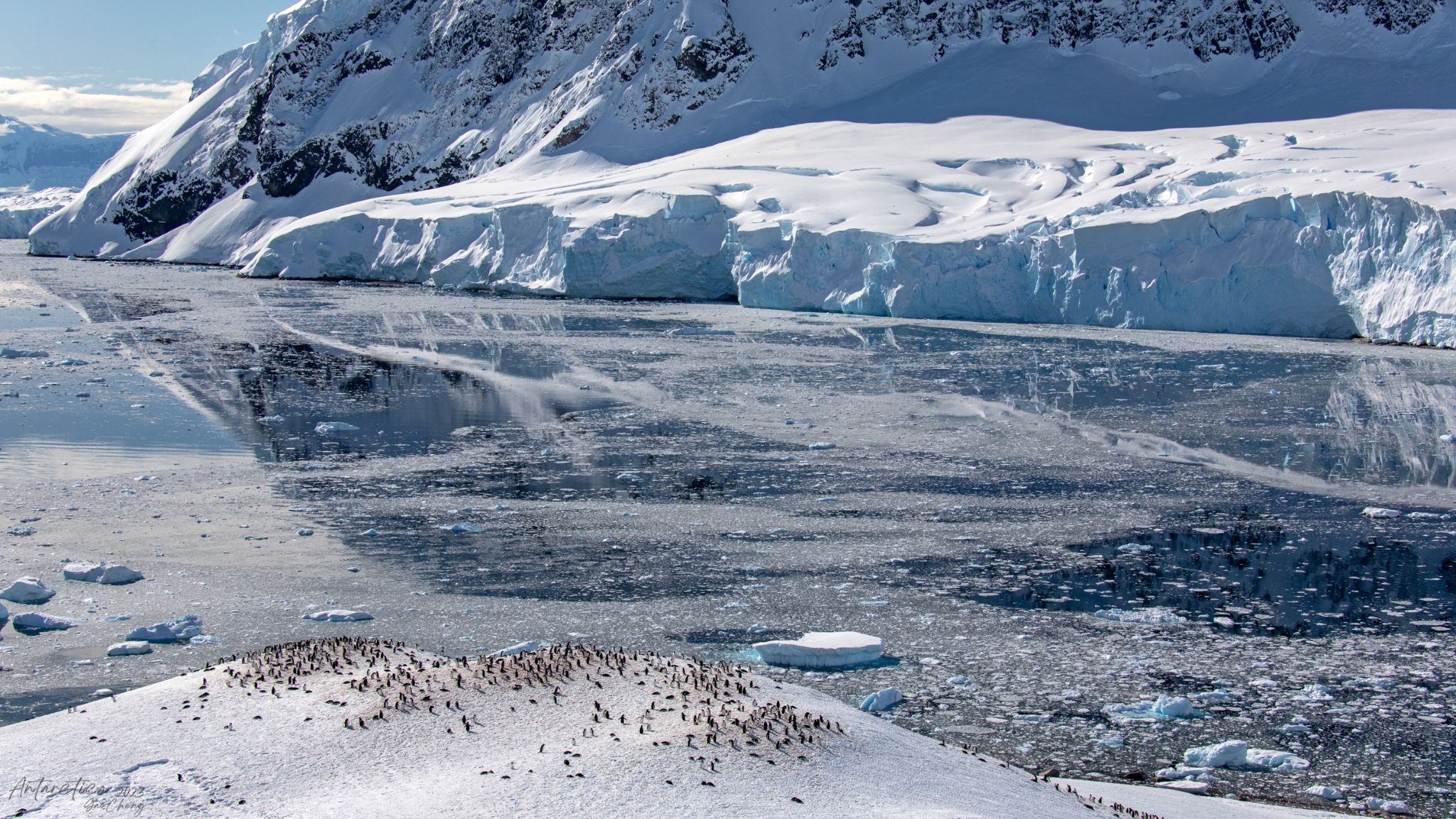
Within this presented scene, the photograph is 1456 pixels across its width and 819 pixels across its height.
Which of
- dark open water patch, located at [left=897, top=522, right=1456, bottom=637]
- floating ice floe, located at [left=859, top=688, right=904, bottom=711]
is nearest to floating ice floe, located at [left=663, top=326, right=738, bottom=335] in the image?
dark open water patch, located at [left=897, top=522, right=1456, bottom=637]

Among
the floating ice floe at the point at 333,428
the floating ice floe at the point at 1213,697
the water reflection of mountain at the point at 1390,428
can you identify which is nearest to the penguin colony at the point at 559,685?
the floating ice floe at the point at 1213,697

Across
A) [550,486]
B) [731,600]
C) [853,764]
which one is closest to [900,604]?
[731,600]

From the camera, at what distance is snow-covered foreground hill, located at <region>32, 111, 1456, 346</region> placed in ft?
61.8

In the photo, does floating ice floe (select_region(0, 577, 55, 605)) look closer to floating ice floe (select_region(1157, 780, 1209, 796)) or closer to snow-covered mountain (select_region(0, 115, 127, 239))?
floating ice floe (select_region(1157, 780, 1209, 796))

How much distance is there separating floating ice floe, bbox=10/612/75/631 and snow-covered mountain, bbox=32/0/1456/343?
702 inches

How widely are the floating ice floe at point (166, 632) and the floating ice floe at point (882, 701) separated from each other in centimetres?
332

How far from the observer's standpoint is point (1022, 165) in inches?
1082

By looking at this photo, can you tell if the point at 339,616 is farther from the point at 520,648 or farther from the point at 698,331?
the point at 698,331

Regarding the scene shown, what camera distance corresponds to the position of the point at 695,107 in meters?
41.0

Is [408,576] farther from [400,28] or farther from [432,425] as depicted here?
[400,28]

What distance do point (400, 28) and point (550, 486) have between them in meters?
53.6

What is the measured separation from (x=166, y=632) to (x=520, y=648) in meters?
1.82

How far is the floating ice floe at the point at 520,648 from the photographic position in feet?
16.5

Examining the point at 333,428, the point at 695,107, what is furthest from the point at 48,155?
the point at 333,428
